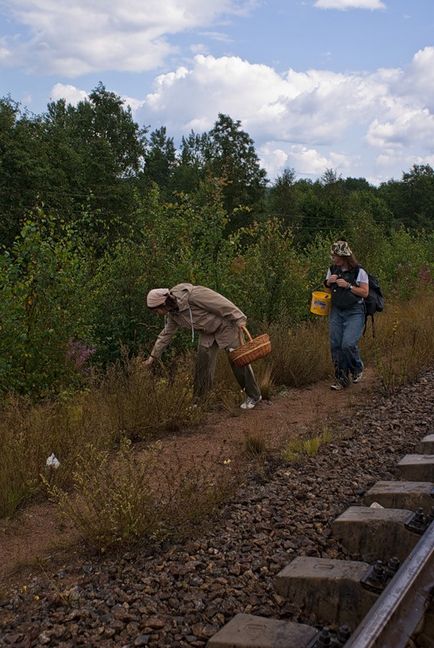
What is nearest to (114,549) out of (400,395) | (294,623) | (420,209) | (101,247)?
(294,623)

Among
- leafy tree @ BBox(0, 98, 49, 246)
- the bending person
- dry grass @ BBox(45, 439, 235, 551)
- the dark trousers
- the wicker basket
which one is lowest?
dry grass @ BBox(45, 439, 235, 551)

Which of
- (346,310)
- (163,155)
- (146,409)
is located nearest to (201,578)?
(146,409)

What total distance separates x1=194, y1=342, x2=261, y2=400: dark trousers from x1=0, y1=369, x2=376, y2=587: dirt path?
28 cm

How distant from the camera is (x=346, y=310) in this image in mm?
8727

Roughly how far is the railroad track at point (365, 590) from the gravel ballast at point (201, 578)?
14cm

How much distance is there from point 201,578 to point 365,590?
0.92 metres

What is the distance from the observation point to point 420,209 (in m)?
110

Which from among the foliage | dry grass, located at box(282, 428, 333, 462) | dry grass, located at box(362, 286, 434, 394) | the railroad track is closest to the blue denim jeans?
dry grass, located at box(362, 286, 434, 394)

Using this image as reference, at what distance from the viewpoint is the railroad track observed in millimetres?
2984

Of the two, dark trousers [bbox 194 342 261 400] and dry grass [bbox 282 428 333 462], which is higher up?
dark trousers [bbox 194 342 261 400]

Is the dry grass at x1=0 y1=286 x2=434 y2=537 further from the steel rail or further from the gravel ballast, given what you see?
the steel rail

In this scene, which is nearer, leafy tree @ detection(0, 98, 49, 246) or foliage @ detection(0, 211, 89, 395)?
foliage @ detection(0, 211, 89, 395)

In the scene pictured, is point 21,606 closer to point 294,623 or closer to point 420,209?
point 294,623

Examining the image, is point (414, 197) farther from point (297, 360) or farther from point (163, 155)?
point (297, 360)
